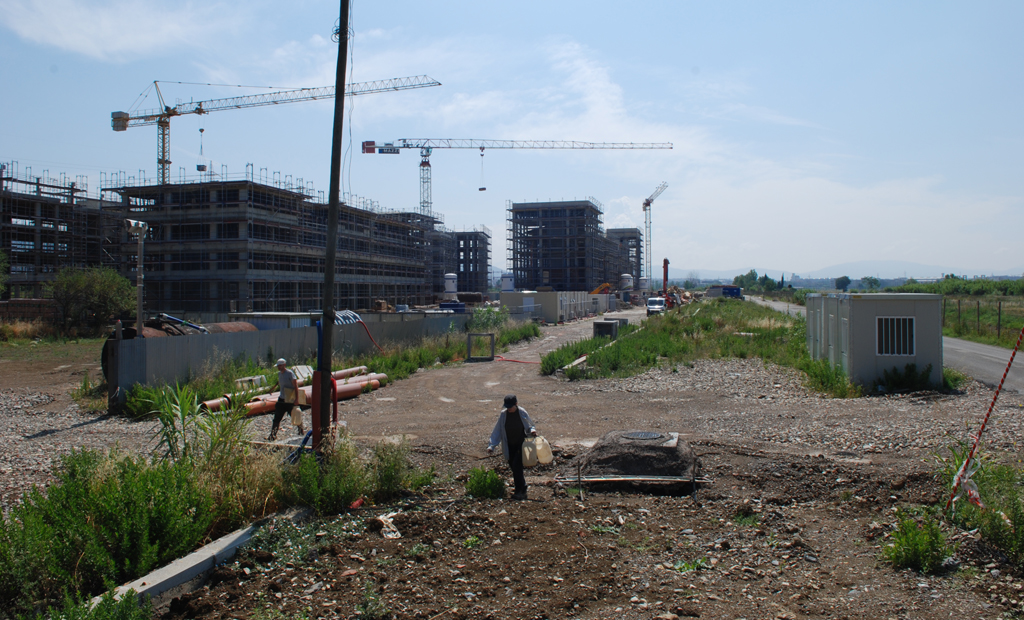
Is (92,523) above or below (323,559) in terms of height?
above

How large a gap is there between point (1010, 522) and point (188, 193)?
58.5m

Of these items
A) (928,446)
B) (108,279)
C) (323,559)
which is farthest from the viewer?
(108,279)

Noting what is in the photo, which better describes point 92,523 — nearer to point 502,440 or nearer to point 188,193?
point 502,440

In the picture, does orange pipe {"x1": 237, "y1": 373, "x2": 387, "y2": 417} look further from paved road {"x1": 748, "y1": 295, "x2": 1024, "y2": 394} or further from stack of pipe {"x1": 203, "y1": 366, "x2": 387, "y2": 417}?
paved road {"x1": 748, "y1": 295, "x2": 1024, "y2": 394}

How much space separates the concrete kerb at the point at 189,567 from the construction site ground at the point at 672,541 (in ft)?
0.88

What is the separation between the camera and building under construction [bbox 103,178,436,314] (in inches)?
1996

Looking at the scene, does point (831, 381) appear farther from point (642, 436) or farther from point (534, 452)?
point (534, 452)

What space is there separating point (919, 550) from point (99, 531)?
6976 millimetres

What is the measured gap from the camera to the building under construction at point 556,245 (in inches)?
4500

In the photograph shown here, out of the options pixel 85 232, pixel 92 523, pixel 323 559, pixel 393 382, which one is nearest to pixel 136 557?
pixel 92 523

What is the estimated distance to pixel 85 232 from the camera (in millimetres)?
56875

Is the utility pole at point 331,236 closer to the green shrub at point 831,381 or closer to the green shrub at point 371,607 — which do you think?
the green shrub at point 371,607

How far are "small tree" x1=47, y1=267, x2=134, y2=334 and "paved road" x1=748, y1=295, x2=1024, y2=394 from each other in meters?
42.6

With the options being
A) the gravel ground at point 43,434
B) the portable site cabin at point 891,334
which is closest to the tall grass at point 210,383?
the gravel ground at point 43,434
